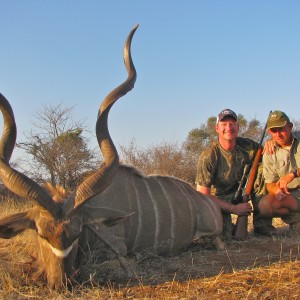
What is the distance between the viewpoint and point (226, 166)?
5086mm

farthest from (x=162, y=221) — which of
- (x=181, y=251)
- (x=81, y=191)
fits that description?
(x=81, y=191)

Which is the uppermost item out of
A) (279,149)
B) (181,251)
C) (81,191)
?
(279,149)

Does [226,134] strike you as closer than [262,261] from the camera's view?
No

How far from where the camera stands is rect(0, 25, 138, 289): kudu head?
8.84 ft

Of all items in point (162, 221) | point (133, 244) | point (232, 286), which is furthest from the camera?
point (162, 221)

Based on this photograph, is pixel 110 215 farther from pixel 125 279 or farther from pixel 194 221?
pixel 194 221

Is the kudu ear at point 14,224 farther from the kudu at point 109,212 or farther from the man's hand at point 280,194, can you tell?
the man's hand at point 280,194

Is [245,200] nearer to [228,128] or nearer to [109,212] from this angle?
[228,128]

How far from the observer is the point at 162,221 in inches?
155

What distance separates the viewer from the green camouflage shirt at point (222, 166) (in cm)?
499

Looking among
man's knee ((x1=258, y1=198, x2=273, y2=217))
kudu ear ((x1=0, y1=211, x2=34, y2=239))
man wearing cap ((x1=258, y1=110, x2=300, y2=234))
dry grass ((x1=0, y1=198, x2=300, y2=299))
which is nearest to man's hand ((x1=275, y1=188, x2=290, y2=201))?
man wearing cap ((x1=258, y1=110, x2=300, y2=234))

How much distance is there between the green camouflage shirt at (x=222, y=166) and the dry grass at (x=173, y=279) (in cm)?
135

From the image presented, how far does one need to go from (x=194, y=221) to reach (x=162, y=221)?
0.49 meters

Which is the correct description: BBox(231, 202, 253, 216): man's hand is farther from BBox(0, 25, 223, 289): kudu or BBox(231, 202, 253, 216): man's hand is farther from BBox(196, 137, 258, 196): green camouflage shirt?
→ BBox(196, 137, 258, 196): green camouflage shirt
